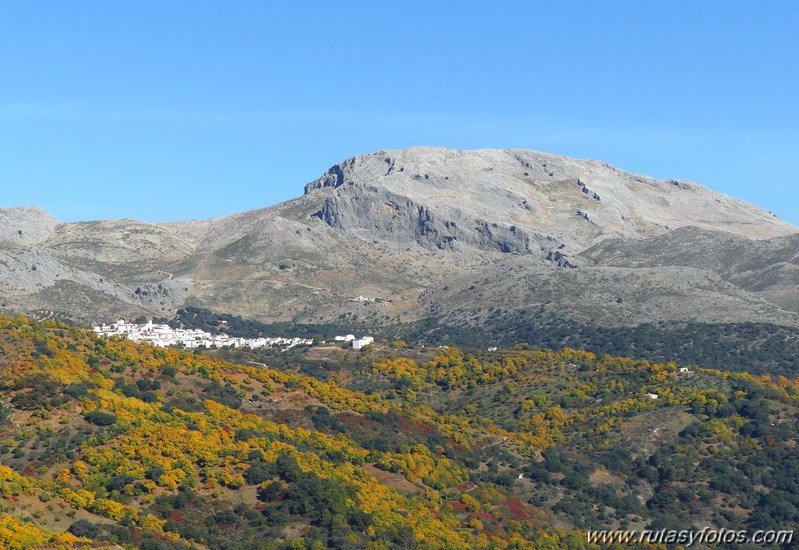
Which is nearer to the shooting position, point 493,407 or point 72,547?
point 72,547

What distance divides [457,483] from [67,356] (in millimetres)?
32854

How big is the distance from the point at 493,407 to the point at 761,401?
26635mm

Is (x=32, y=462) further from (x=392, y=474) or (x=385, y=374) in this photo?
(x=385, y=374)

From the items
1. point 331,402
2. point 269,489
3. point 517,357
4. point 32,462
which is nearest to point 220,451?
point 269,489

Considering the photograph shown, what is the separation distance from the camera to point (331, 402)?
12825cm

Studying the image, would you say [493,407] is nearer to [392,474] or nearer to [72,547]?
[392,474]

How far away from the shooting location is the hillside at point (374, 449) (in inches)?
3533

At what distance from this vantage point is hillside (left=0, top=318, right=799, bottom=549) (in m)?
89.8

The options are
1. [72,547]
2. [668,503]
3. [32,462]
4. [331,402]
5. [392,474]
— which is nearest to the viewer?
[72,547]

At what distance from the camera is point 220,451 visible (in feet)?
327

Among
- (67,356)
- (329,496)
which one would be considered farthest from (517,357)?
(329,496)

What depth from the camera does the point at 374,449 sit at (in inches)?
4488

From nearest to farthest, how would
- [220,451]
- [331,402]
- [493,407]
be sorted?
[220,451] < [331,402] < [493,407]

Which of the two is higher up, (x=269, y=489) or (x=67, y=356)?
(x=67, y=356)
